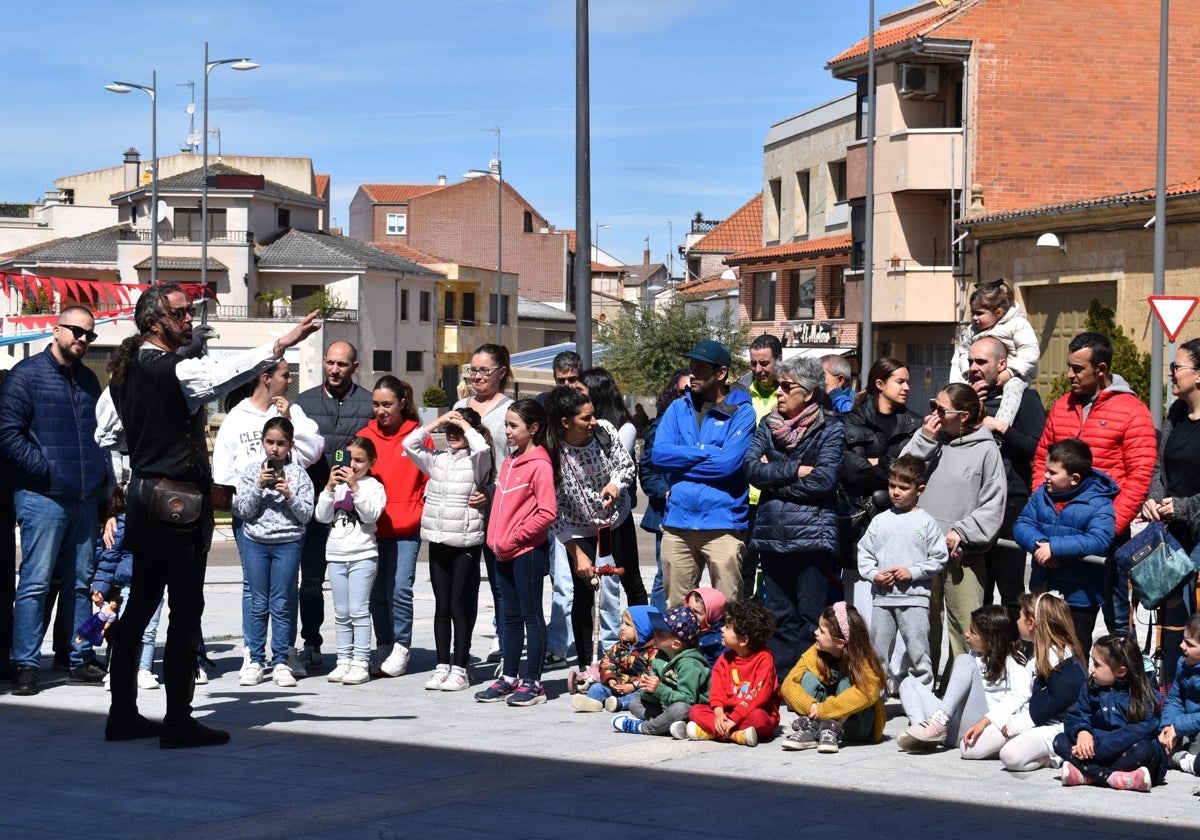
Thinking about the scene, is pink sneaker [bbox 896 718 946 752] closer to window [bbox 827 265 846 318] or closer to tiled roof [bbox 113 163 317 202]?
window [bbox 827 265 846 318]

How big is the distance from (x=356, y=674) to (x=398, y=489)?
1.20m

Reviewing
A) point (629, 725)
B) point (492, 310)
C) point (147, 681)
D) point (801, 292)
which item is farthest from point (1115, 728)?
point (492, 310)

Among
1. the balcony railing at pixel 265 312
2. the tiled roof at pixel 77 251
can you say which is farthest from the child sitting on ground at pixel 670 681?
the tiled roof at pixel 77 251

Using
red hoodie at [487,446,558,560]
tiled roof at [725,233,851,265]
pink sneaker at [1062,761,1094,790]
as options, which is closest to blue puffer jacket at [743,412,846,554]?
red hoodie at [487,446,558,560]

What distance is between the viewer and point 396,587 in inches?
418

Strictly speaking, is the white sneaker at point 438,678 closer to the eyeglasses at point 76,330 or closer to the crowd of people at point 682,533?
the crowd of people at point 682,533

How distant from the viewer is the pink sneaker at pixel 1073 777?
24.2ft

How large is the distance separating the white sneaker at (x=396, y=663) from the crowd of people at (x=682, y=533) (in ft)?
0.07

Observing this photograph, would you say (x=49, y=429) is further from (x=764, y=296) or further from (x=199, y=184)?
(x=199, y=184)

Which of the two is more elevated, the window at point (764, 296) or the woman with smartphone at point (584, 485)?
the window at point (764, 296)

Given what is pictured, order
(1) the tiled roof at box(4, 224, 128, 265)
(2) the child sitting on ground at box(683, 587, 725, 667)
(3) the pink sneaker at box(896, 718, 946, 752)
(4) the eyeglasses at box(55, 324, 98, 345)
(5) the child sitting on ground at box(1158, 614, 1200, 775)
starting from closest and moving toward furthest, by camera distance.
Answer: (5) the child sitting on ground at box(1158, 614, 1200, 775) < (3) the pink sneaker at box(896, 718, 946, 752) < (2) the child sitting on ground at box(683, 587, 725, 667) < (4) the eyeglasses at box(55, 324, 98, 345) < (1) the tiled roof at box(4, 224, 128, 265)

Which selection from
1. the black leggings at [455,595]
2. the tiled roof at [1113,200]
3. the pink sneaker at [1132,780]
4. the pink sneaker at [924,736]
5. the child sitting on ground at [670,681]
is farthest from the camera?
the tiled roof at [1113,200]

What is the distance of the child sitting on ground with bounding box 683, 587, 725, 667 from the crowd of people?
0.05 ft

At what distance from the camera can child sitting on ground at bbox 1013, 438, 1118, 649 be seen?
8.48 m
